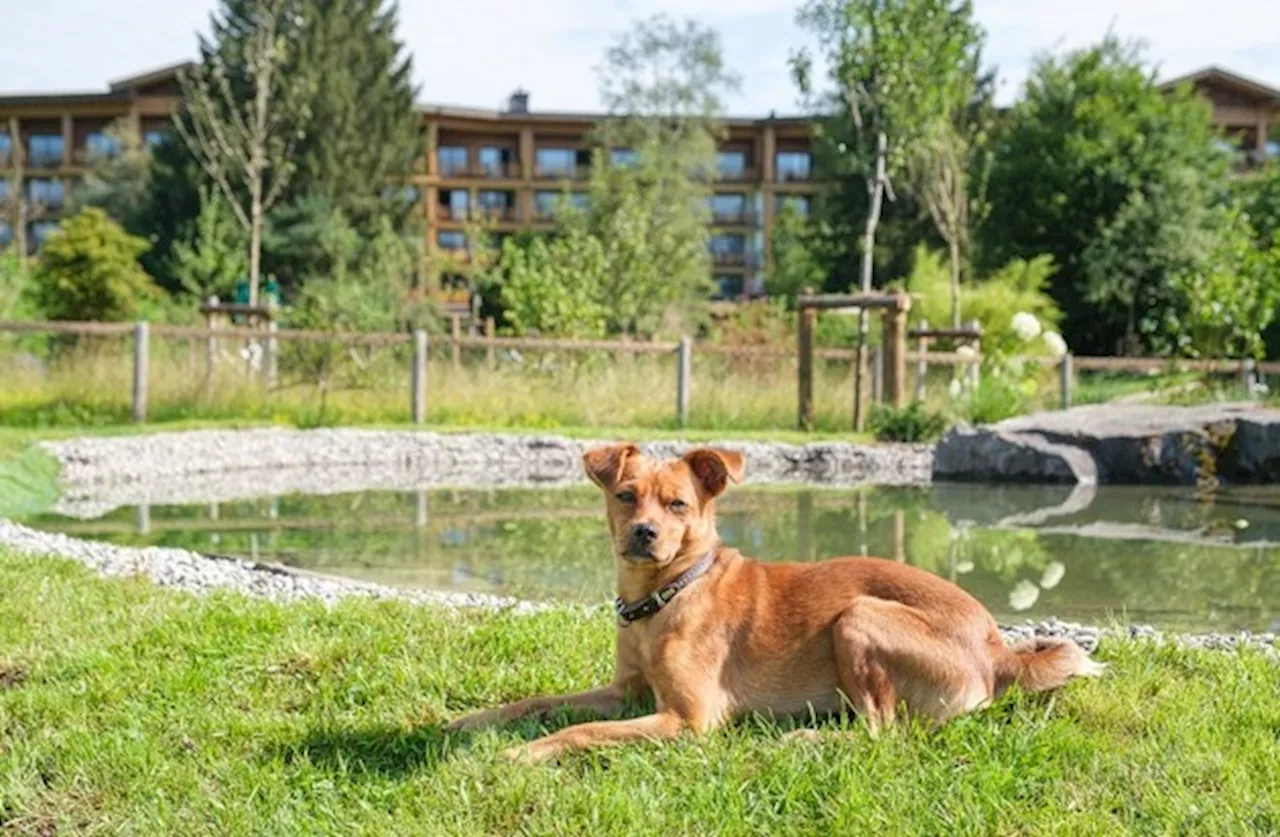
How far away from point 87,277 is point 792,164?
39.9 meters

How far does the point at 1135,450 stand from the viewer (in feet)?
51.1

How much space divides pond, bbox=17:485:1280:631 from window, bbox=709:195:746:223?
5004cm

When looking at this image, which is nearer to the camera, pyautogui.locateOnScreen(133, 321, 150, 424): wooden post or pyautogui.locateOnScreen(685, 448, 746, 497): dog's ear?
pyautogui.locateOnScreen(685, 448, 746, 497): dog's ear

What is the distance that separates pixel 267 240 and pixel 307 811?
35.0 m

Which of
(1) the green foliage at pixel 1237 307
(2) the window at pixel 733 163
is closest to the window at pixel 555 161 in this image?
(2) the window at pixel 733 163

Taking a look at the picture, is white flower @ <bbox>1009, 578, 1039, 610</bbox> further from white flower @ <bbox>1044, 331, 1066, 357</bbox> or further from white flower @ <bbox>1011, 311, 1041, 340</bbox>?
white flower @ <bbox>1044, 331, 1066, 357</bbox>

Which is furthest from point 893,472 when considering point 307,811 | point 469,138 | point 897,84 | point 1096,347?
point 469,138

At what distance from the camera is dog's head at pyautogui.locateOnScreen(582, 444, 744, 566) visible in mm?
3928

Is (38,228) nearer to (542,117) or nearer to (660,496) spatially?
(542,117)

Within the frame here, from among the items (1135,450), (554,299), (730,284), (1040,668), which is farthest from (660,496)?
(730,284)

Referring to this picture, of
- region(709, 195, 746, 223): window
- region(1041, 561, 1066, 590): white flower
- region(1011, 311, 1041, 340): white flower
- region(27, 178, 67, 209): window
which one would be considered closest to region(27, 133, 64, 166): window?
region(27, 178, 67, 209): window

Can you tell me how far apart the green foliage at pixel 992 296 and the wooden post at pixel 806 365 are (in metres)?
8.06

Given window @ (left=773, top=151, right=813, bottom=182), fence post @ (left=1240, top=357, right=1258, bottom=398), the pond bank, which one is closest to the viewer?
the pond bank

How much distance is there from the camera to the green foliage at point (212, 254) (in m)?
32.4
